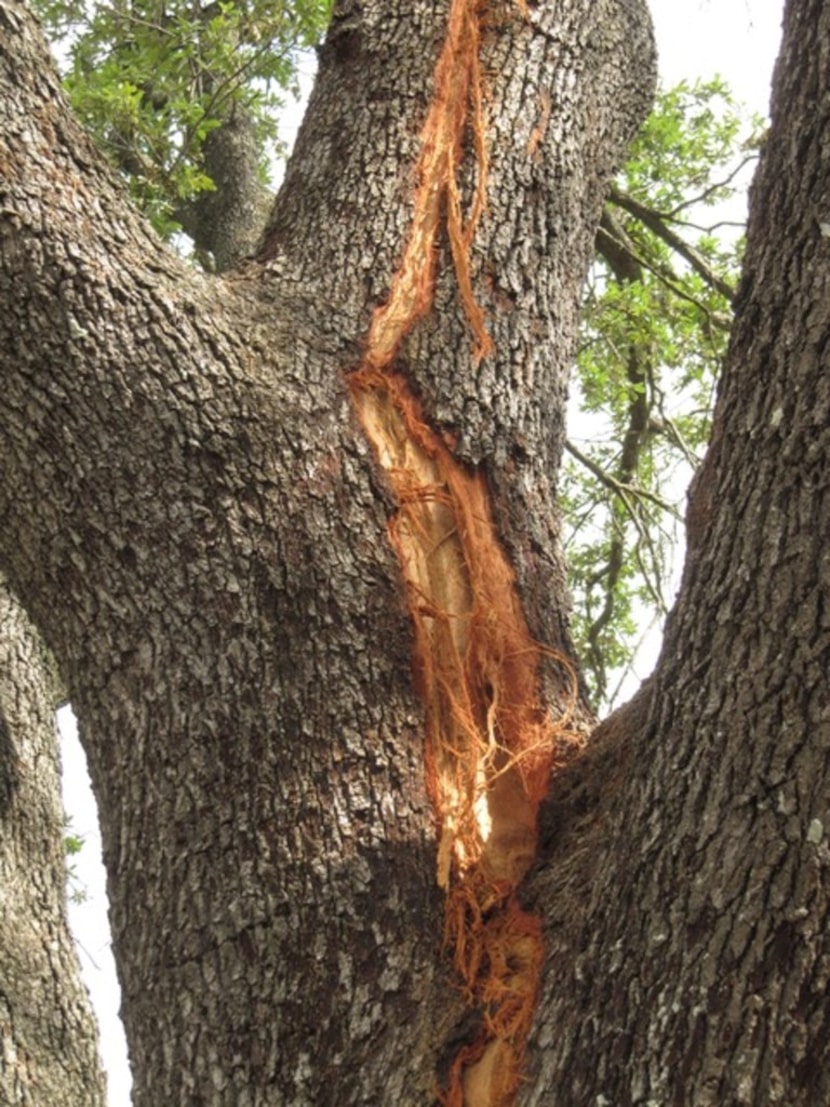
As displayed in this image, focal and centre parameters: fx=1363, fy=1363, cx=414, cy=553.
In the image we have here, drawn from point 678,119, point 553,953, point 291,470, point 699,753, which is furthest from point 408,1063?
point 678,119

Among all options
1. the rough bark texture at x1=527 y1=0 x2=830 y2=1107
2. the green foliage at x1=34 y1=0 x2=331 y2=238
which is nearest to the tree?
the rough bark texture at x1=527 y1=0 x2=830 y2=1107

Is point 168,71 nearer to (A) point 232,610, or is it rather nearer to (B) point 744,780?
(A) point 232,610

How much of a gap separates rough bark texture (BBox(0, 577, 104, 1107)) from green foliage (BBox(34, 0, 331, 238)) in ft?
5.99

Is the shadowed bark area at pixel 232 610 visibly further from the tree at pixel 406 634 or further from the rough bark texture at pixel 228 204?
the rough bark texture at pixel 228 204

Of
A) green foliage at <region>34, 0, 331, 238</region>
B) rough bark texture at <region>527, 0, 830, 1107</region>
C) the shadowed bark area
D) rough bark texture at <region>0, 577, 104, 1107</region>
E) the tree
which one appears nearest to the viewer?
rough bark texture at <region>527, 0, 830, 1107</region>

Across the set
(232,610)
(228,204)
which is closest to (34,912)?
(232,610)

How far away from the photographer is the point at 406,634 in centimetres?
262

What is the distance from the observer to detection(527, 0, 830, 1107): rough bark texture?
176 centimetres

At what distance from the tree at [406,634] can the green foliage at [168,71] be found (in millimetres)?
2119

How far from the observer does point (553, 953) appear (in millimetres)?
2238

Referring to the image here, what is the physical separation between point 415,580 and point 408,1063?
3.03ft

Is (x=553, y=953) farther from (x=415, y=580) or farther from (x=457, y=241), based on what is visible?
(x=457, y=241)

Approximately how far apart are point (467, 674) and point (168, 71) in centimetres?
367

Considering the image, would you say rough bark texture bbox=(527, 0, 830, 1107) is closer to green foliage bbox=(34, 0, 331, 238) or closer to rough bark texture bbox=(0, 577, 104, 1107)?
rough bark texture bbox=(0, 577, 104, 1107)
